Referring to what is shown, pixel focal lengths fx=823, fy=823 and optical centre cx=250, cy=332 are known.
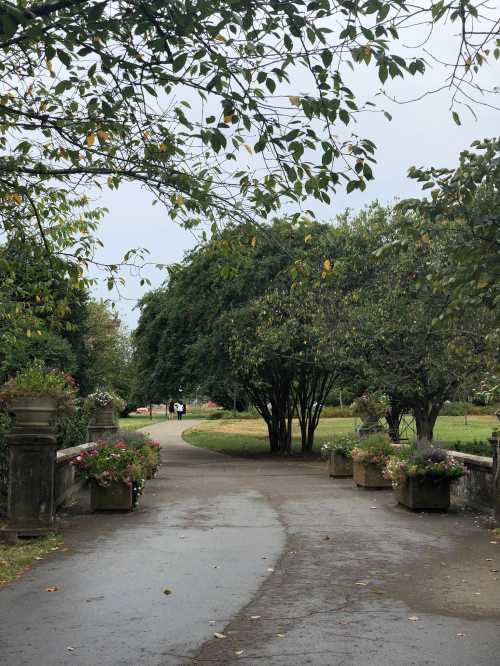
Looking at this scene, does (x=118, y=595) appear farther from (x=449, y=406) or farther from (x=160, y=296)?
(x=449, y=406)

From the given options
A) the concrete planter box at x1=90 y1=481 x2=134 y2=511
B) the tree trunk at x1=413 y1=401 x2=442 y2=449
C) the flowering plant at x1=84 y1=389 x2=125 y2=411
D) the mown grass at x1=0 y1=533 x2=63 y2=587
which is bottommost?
the mown grass at x1=0 y1=533 x2=63 y2=587

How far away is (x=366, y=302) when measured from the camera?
2425cm

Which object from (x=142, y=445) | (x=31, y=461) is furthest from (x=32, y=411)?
(x=142, y=445)

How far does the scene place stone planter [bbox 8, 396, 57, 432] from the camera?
11141mm

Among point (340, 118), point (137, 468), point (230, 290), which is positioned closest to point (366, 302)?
point (230, 290)

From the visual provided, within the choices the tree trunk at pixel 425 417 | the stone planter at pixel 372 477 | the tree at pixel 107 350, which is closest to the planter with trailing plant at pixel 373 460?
the stone planter at pixel 372 477

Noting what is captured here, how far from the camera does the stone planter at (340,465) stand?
808 inches

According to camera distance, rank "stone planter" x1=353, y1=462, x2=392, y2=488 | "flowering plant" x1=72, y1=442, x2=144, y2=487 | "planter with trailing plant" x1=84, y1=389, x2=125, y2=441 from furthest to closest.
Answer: "planter with trailing plant" x1=84, y1=389, x2=125, y2=441 < "stone planter" x1=353, y1=462, x2=392, y2=488 < "flowering plant" x1=72, y1=442, x2=144, y2=487

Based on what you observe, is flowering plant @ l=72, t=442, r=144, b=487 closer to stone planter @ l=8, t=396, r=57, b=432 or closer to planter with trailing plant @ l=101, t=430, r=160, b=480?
stone planter @ l=8, t=396, r=57, b=432

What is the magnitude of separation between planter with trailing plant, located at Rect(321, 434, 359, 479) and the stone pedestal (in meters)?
10.7

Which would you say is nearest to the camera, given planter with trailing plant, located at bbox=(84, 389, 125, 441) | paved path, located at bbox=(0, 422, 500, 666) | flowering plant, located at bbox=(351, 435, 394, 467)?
paved path, located at bbox=(0, 422, 500, 666)

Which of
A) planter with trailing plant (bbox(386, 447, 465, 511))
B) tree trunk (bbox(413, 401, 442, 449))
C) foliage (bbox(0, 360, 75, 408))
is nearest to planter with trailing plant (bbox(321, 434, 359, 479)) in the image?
tree trunk (bbox(413, 401, 442, 449))

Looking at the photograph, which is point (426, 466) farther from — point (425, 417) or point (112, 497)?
point (425, 417)

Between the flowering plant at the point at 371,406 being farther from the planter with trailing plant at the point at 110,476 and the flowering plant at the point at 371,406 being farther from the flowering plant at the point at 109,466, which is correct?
the planter with trailing plant at the point at 110,476
